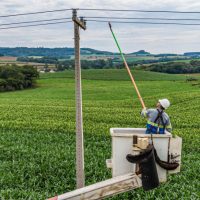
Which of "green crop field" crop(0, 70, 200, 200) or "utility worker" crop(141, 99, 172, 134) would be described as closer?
"utility worker" crop(141, 99, 172, 134)

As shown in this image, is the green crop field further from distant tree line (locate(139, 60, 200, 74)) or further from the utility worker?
distant tree line (locate(139, 60, 200, 74))

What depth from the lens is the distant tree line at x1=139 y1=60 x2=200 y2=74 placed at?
87875mm

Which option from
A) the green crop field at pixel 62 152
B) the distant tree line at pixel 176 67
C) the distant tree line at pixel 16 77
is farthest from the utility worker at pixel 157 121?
the distant tree line at pixel 176 67

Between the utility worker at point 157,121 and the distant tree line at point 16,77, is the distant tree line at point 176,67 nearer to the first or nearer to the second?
the distant tree line at point 16,77

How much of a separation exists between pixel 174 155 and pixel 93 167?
7983 millimetres

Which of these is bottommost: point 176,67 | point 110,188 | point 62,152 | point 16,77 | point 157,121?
point 16,77

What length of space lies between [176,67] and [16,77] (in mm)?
41004

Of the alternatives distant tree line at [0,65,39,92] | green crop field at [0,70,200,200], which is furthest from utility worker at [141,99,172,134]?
distant tree line at [0,65,39,92]

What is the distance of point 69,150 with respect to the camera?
1499 cm

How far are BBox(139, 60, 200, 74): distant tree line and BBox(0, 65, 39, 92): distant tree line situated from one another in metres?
31.6

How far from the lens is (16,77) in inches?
2798

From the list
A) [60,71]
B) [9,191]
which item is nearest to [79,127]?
[9,191]

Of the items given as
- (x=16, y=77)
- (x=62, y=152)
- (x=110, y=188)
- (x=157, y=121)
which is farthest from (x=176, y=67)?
(x=110, y=188)

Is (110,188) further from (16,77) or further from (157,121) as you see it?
(16,77)
